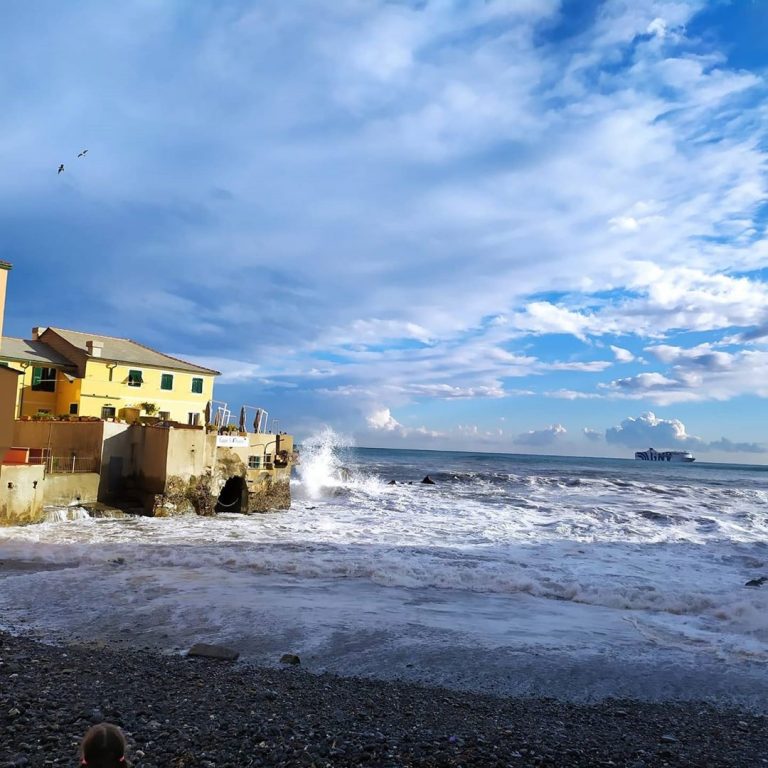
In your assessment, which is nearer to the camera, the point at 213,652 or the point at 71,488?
the point at 213,652

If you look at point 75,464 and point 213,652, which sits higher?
point 75,464

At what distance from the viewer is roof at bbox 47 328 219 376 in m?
36.7

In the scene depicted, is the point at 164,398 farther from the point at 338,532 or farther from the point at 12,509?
the point at 338,532

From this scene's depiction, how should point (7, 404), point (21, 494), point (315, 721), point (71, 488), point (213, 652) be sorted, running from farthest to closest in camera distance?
point (71, 488)
point (7, 404)
point (21, 494)
point (213, 652)
point (315, 721)

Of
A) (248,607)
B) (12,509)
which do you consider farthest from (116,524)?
(248,607)

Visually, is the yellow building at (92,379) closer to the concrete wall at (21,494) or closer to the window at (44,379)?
the window at (44,379)

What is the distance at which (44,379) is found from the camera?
1391 inches

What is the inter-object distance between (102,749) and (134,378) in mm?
36211

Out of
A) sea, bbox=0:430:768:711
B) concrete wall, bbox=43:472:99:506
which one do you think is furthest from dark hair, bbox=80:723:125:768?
concrete wall, bbox=43:472:99:506

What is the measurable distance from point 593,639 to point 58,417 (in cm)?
2709

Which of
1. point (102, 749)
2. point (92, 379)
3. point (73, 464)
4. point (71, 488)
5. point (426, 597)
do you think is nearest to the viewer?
point (102, 749)

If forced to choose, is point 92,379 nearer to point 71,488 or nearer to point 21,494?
point 71,488

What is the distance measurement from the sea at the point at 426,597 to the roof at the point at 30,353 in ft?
44.7

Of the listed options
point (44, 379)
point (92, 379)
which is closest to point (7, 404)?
point (92, 379)
